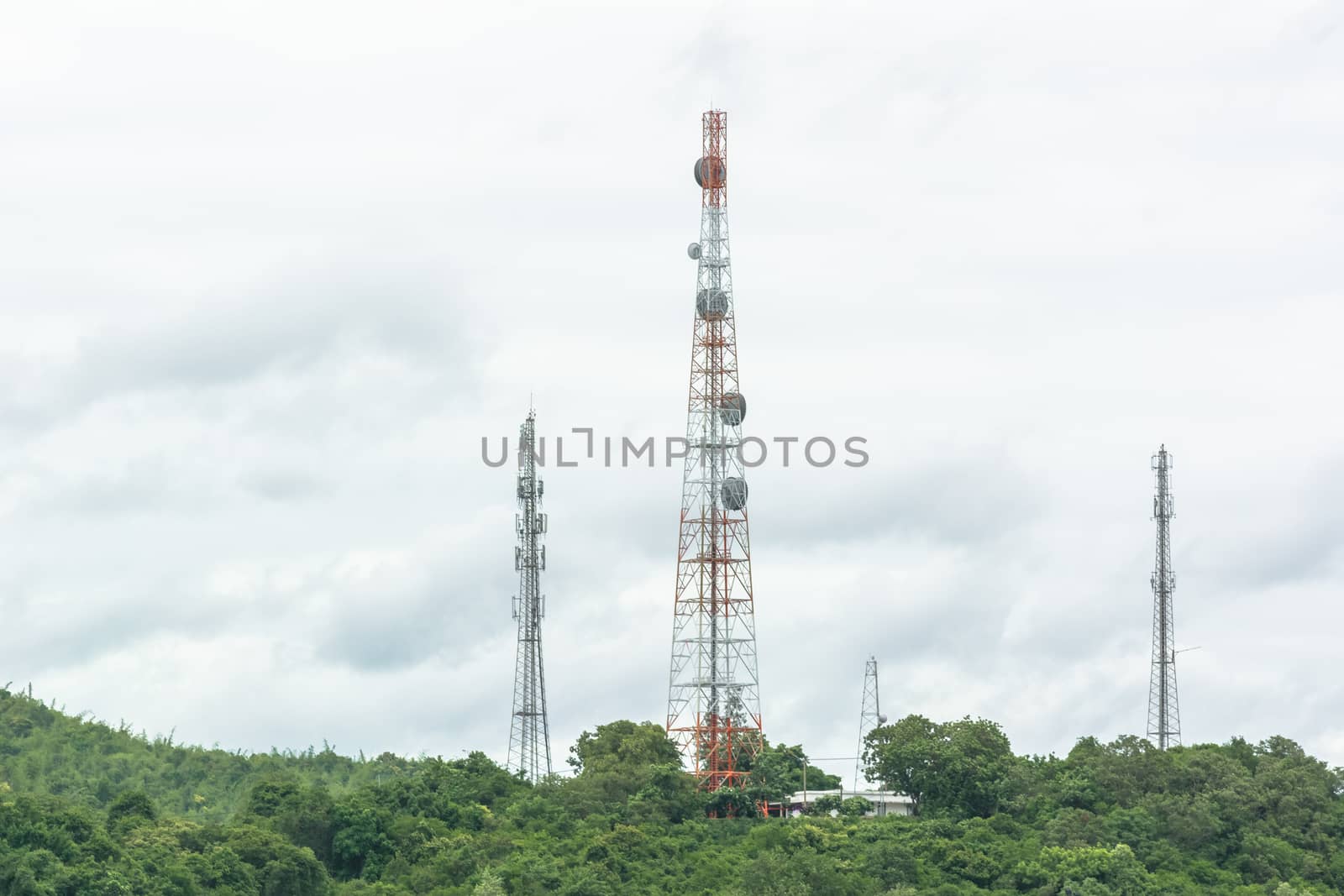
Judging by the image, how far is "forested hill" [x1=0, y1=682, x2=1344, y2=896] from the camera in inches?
3388

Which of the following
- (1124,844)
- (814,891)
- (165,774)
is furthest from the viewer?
(165,774)

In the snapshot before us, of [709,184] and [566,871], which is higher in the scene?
[709,184]

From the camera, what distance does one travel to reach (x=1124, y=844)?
93188mm

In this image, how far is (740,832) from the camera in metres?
98.1

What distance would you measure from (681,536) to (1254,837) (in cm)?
3242

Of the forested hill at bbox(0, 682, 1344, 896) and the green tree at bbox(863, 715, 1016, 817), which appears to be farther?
the green tree at bbox(863, 715, 1016, 817)

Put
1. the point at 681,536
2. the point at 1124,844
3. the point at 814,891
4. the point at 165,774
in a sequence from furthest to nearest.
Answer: the point at 165,774, the point at 681,536, the point at 1124,844, the point at 814,891

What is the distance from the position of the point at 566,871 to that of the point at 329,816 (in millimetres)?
14814

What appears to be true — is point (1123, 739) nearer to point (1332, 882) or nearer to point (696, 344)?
point (1332, 882)

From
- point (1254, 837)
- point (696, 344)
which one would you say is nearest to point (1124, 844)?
point (1254, 837)

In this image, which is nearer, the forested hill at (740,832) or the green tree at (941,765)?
the forested hill at (740,832)

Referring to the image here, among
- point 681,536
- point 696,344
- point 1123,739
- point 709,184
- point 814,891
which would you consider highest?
point 709,184

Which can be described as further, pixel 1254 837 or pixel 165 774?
pixel 165 774

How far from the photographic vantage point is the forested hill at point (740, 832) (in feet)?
282
